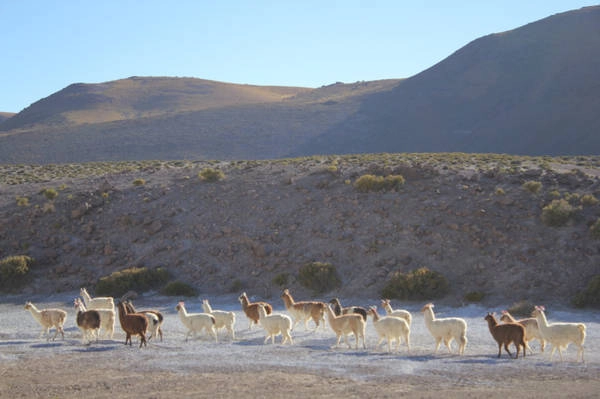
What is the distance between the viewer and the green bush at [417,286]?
23.6 meters

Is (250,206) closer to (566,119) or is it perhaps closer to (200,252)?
(200,252)

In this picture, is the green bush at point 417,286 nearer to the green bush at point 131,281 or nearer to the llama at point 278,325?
the llama at point 278,325

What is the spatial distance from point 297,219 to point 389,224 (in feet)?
15.9

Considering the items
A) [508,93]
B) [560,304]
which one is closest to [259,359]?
Result: [560,304]

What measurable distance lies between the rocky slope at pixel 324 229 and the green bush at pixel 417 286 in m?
0.57

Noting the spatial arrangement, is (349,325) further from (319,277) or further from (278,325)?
(319,277)

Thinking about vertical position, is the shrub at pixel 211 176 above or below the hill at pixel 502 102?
below

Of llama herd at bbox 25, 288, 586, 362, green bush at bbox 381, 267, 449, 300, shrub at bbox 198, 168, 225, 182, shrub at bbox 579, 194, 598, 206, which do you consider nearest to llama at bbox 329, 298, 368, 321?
llama herd at bbox 25, 288, 586, 362

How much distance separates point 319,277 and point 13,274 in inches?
562

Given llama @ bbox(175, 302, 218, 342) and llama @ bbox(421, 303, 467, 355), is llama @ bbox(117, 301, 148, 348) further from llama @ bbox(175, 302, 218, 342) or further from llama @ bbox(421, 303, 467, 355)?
llama @ bbox(421, 303, 467, 355)

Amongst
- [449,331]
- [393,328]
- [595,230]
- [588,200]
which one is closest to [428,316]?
[449,331]

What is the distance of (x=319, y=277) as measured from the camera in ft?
85.5

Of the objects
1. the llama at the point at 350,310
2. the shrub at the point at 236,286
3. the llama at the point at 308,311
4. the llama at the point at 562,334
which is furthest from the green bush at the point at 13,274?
the llama at the point at 562,334

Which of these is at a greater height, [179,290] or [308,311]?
[308,311]
